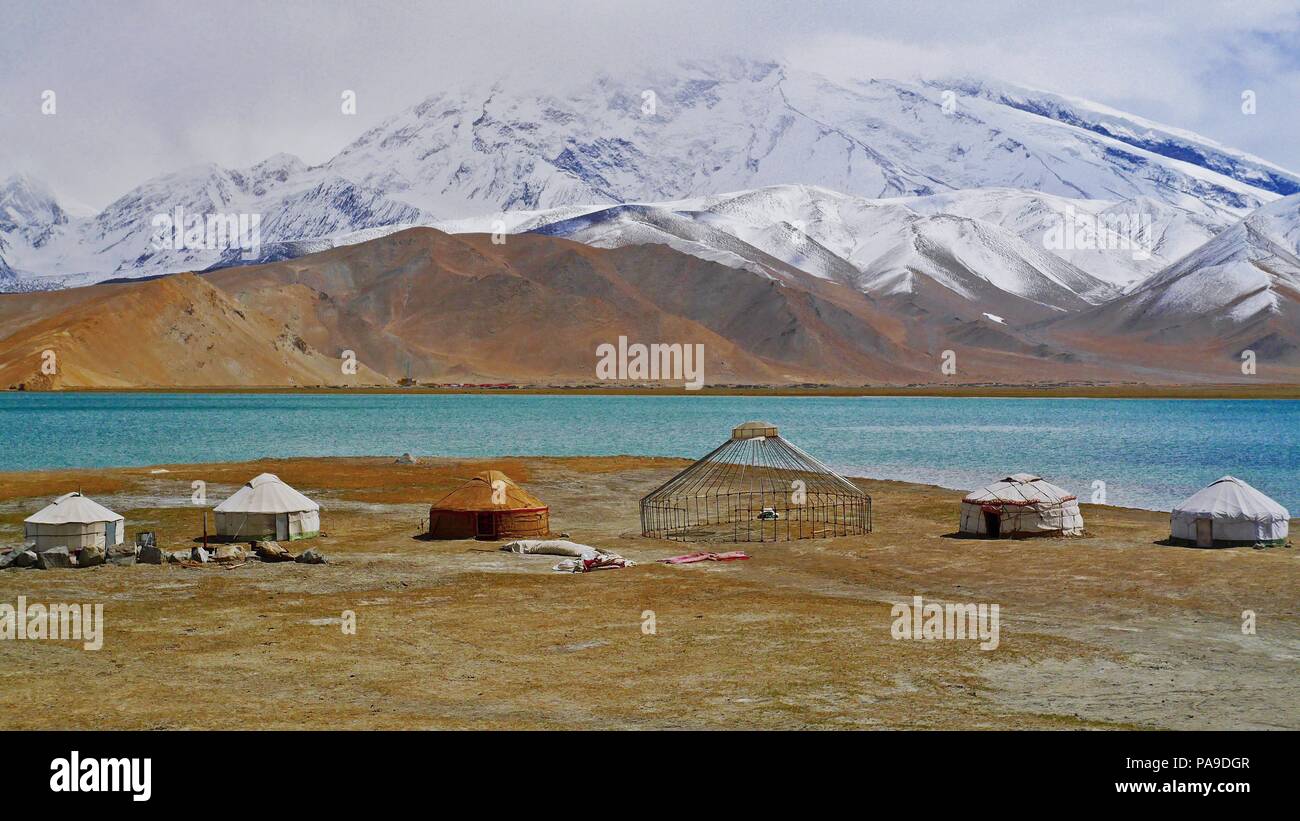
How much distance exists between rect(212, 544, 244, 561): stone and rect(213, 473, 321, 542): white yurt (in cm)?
281

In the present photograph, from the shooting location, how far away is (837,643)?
18.7 meters

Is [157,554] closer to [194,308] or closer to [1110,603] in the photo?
[1110,603]

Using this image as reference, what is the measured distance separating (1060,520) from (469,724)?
73.2ft

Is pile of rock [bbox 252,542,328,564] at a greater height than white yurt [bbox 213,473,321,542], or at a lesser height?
lesser

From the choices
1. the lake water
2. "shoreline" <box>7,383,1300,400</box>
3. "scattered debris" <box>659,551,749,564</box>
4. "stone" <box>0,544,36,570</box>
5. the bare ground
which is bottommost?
the bare ground

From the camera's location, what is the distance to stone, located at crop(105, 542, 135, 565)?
2620cm

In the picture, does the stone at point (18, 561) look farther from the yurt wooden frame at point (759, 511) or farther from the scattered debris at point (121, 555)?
the yurt wooden frame at point (759, 511)

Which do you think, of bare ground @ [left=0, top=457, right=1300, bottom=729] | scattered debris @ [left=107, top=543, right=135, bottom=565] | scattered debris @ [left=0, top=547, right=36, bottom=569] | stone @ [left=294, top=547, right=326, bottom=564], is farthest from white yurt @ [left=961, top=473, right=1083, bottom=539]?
scattered debris @ [left=0, top=547, right=36, bottom=569]

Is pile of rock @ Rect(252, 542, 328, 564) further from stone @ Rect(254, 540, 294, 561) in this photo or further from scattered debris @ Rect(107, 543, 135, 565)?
scattered debris @ Rect(107, 543, 135, 565)

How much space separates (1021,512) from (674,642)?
1608 cm

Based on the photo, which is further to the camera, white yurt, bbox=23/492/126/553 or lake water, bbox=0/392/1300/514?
lake water, bbox=0/392/1300/514

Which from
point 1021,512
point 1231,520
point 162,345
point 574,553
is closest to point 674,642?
point 574,553

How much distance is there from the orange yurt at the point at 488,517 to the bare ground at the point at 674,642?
1482 mm

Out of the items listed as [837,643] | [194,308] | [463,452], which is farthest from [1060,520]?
[194,308]
